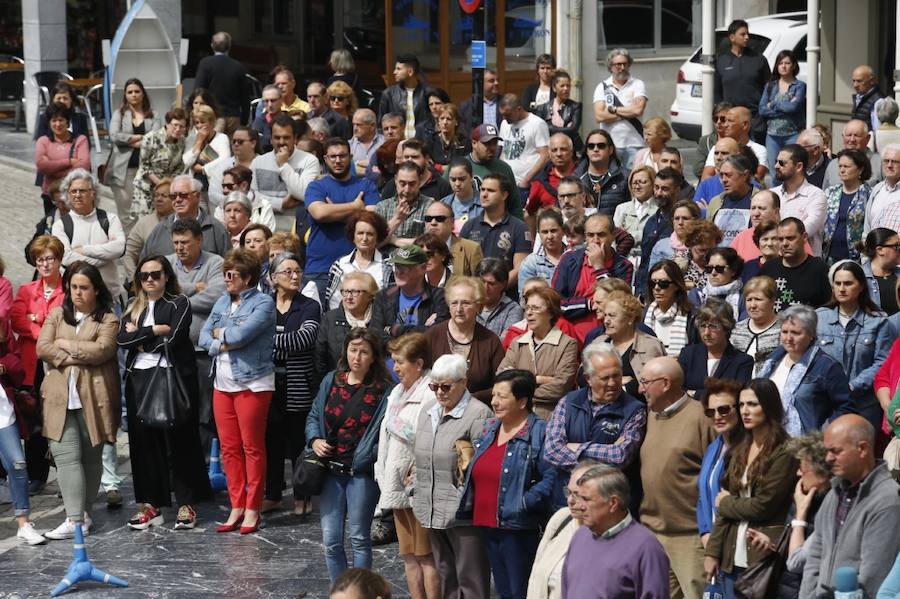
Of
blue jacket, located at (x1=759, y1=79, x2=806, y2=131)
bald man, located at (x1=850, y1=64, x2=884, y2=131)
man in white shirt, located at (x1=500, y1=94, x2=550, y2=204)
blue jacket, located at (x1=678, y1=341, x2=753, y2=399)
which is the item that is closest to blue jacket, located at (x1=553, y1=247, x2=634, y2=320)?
blue jacket, located at (x1=678, y1=341, x2=753, y2=399)

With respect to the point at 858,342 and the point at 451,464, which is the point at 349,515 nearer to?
the point at 451,464

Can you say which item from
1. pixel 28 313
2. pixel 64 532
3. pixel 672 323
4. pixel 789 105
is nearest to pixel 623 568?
pixel 672 323

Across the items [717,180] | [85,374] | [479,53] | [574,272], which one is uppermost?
[479,53]

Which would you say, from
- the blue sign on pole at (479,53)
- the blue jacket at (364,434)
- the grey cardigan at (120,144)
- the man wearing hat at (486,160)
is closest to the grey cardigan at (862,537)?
the blue jacket at (364,434)

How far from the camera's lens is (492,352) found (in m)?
11.0

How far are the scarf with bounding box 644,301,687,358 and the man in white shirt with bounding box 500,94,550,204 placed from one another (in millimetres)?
4824

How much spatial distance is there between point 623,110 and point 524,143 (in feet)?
6.27

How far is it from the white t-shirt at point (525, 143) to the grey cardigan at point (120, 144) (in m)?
3.54

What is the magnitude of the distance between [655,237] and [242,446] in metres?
3.49

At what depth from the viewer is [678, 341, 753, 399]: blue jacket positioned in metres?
10.2

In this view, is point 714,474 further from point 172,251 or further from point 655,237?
point 172,251

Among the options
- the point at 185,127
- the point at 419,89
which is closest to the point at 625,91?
the point at 419,89

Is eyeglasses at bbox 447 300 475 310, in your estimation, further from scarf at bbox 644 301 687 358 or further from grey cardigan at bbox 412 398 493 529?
scarf at bbox 644 301 687 358

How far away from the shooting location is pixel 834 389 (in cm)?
978
